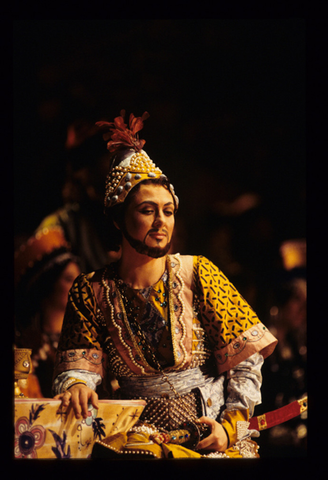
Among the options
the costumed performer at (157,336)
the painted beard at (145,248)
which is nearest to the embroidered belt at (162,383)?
the costumed performer at (157,336)

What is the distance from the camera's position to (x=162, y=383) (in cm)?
232

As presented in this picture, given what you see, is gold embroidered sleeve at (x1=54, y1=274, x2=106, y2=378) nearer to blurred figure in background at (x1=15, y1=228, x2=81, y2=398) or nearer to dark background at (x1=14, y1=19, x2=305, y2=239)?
blurred figure in background at (x1=15, y1=228, x2=81, y2=398)

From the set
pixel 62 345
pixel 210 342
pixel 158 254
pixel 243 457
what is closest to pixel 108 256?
pixel 158 254

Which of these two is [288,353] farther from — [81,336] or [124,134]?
[124,134]

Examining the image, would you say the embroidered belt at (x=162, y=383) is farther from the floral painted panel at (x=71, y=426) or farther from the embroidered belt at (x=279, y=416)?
the embroidered belt at (x=279, y=416)

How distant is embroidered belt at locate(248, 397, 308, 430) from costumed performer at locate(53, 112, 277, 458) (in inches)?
2.3

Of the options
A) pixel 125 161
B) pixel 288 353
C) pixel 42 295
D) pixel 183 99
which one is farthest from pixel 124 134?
pixel 288 353

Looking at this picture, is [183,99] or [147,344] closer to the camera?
[147,344]

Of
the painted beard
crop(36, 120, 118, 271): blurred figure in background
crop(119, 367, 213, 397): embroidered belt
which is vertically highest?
crop(36, 120, 118, 271): blurred figure in background

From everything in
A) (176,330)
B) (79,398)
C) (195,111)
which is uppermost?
(195,111)

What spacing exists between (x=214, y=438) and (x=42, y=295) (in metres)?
1.07

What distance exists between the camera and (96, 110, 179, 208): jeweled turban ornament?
236 centimetres

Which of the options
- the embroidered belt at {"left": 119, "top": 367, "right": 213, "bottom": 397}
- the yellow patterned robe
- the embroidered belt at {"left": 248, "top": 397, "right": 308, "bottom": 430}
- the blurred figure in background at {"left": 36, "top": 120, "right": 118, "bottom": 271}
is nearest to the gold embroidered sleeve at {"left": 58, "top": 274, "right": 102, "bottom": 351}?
the yellow patterned robe

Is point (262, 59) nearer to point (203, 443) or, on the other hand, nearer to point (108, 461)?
point (203, 443)
